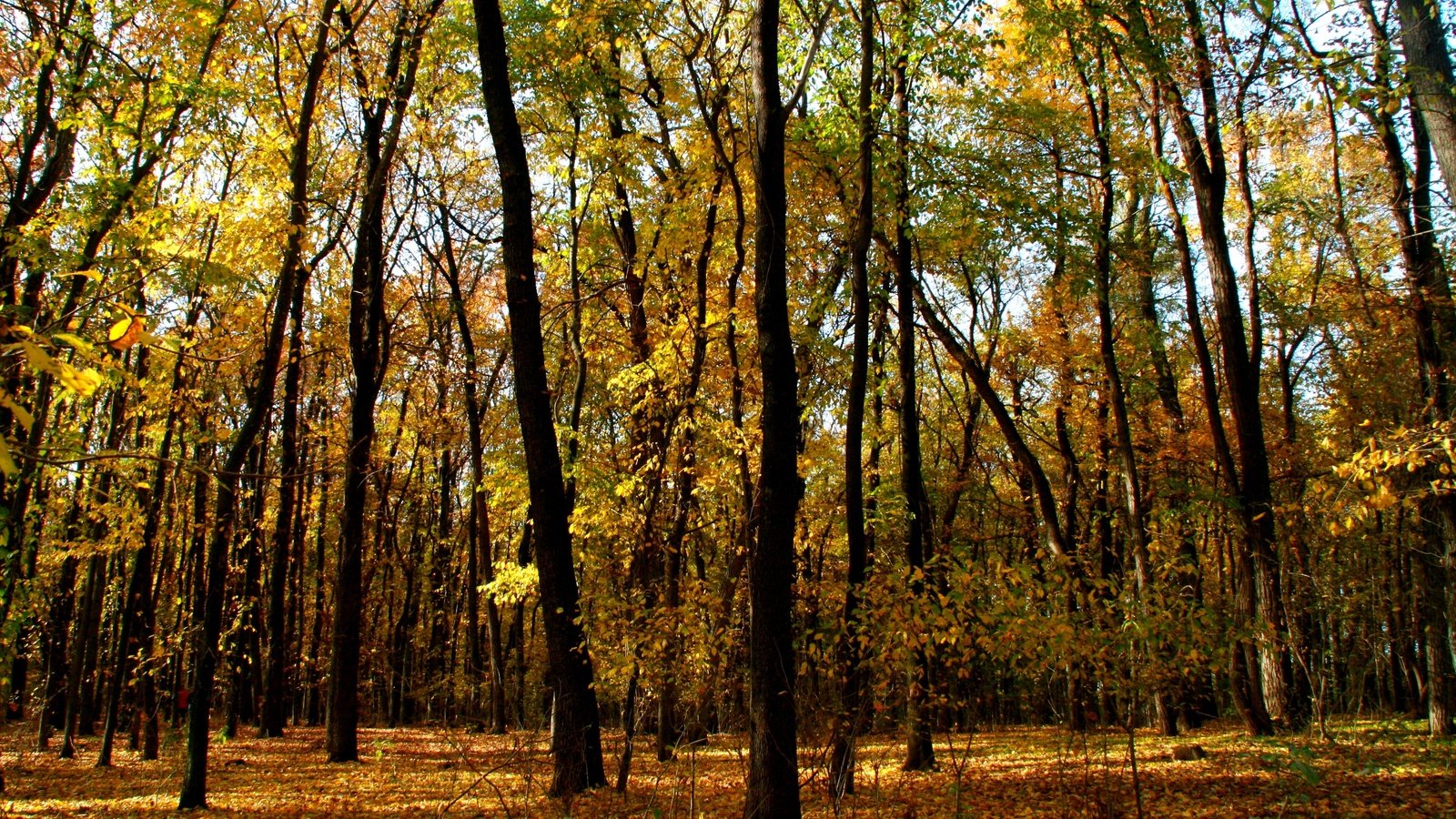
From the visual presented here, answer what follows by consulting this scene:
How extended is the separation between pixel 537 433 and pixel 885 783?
526 cm

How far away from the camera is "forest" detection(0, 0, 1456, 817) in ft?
20.0

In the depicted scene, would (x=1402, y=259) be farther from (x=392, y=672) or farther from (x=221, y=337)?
(x=392, y=672)

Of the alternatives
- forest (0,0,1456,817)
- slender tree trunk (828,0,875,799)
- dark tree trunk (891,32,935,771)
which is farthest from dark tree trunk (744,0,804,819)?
dark tree trunk (891,32,935,771)

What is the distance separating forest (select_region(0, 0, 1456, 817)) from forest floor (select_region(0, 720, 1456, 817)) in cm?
20

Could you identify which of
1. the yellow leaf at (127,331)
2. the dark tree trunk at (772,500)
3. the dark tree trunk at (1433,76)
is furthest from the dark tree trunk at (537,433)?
the dark tree trunk at (1433,76)

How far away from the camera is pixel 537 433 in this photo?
7.26 meters

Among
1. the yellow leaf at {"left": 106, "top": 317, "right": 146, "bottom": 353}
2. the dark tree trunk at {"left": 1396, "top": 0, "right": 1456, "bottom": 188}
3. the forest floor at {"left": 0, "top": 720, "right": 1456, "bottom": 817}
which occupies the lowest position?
the forest floor at {"left": 0, "top": 720, "right": 1456, "bottom": 817}

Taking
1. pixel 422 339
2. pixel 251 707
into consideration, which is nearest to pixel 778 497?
pixel 422 339

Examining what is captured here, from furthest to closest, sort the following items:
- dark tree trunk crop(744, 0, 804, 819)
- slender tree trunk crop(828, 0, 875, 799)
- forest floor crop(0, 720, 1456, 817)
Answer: slender tree trunk crop(828, 0, 875, 799) → forest floor crop(0, 720, 1456, 817) → dark tree trunk crop(744, 0, 804, 819)

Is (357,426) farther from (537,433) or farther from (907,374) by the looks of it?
(907,374)

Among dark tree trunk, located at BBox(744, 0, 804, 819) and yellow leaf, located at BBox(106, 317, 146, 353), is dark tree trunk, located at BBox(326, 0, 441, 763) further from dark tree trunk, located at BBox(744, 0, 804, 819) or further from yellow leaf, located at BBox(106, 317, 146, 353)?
yellow leaf, located at BBox(106, 317, 146, 353)

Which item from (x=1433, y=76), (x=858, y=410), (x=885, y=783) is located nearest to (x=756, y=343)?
(x=858, y=410)

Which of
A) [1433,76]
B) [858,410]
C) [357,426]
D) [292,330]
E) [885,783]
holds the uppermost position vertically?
[1433,76]

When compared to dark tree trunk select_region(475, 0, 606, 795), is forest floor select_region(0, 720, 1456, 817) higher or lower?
lower
